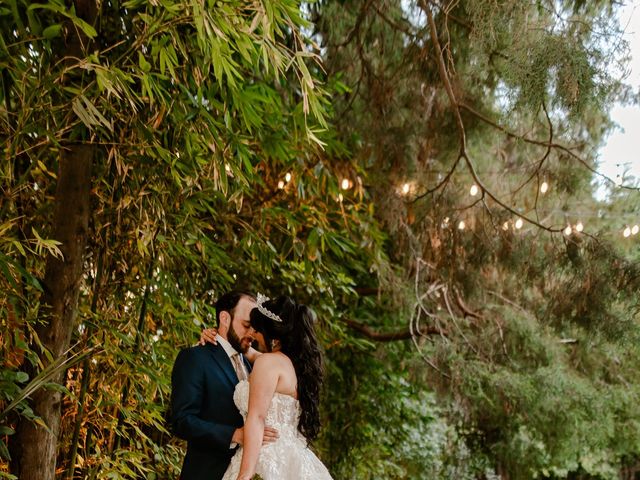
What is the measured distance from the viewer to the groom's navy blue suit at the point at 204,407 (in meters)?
2.70

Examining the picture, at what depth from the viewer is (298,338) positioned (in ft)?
9.16

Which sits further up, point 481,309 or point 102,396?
point 481,309

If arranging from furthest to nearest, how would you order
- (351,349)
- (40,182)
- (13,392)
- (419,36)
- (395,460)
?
(395,460)
(351,349)
(419,36)
(40,182)
(13,392)

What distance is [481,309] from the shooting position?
7.15m

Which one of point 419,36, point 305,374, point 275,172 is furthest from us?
point 275,172

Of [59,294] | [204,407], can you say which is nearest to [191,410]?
[204,407]

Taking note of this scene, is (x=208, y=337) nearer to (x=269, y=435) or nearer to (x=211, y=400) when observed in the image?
(x=211, y=400)

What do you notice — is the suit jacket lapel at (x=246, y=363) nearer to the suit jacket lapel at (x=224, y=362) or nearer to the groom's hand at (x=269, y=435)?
the suit jacket lapel at (x=224, y=362)

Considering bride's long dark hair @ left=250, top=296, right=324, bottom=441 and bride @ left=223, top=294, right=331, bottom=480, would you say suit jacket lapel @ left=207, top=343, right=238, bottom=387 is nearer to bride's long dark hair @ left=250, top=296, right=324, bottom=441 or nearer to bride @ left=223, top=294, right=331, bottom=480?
bride @ left=223, top=294, right=331, bottom=480

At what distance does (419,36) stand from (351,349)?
9.99ft

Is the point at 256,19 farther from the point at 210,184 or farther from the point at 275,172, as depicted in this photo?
the point at 275,172

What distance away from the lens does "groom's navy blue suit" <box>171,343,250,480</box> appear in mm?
2699

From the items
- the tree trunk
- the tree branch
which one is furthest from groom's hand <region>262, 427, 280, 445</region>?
the tree branch

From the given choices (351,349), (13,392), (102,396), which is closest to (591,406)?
(351,349)
